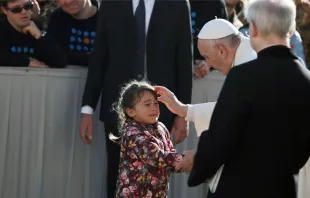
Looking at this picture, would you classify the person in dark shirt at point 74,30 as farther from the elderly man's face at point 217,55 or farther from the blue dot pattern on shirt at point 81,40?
the elderly man's face at point 217,55

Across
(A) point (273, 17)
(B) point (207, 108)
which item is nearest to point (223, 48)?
(B) point (207, 108)

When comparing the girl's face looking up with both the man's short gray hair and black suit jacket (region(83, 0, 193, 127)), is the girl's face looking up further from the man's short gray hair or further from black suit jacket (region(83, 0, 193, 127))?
the man's short gray hair

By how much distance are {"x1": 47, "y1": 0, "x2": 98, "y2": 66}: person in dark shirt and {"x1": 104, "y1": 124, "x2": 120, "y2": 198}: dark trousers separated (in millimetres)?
732

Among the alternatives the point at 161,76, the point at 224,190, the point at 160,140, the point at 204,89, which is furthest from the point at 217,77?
the point at 224,190

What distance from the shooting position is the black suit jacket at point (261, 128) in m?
3.42

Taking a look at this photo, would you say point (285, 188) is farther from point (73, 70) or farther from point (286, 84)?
point (73, 70)

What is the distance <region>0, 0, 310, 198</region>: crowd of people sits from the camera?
346 cm

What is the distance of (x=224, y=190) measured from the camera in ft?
11.9

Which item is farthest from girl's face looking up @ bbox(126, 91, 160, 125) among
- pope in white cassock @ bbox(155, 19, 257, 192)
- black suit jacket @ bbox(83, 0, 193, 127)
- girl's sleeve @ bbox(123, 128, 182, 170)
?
black suit jacket @ bbox(83, 0, 193, 127)

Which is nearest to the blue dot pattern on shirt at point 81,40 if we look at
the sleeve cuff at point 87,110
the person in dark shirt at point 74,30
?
the person in dark shirt at point 74,30

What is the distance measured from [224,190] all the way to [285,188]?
28 cm

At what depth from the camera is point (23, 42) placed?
20.4 feet

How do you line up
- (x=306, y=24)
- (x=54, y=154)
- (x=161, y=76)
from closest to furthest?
(x=161, y=76)
(x=54, y=154)
(x=306, y=24)

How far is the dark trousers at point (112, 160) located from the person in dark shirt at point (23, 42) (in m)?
0.70
